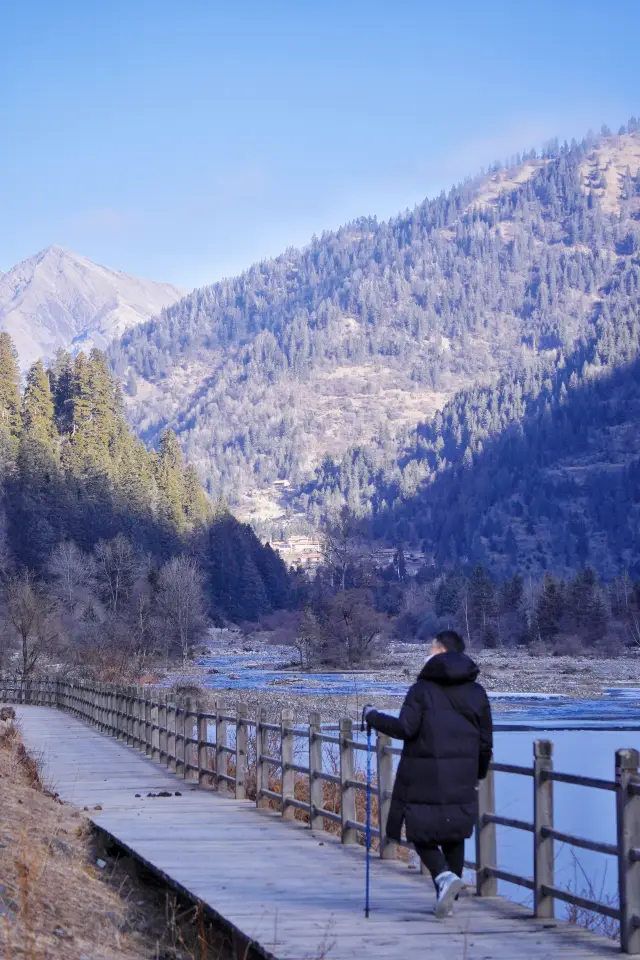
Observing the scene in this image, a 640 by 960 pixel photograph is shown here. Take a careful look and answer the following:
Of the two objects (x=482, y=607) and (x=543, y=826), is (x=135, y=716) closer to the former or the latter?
(x=543, y=826)

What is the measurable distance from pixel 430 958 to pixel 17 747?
49.7 feet

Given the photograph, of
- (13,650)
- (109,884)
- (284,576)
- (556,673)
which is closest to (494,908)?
(109,884)

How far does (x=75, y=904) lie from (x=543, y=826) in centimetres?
333

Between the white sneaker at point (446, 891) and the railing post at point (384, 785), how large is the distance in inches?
102

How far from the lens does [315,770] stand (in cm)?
1439

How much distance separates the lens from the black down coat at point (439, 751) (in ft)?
29.7

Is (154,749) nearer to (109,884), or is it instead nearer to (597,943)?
(109,884)

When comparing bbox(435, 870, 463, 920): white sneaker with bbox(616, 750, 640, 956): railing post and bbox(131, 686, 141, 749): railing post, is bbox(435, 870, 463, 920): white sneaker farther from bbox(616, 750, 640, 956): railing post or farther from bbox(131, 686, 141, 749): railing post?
bbox(131, 686, 141, 749): railing post

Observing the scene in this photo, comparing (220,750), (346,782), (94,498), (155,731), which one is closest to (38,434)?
(94,498)

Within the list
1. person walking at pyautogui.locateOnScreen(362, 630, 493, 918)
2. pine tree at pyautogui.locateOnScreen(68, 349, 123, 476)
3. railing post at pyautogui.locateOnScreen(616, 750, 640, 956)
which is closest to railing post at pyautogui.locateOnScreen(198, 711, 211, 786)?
person walking at pyautogui.locateOnScreen(362, 630, 493, 918)

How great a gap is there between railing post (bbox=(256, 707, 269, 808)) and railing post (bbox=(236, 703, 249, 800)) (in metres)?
0.80

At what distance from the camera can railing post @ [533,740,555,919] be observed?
9602 millimetres

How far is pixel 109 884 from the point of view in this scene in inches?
472

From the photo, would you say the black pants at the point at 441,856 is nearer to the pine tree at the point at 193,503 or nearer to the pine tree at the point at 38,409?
the pine tree at the point at 38,409
